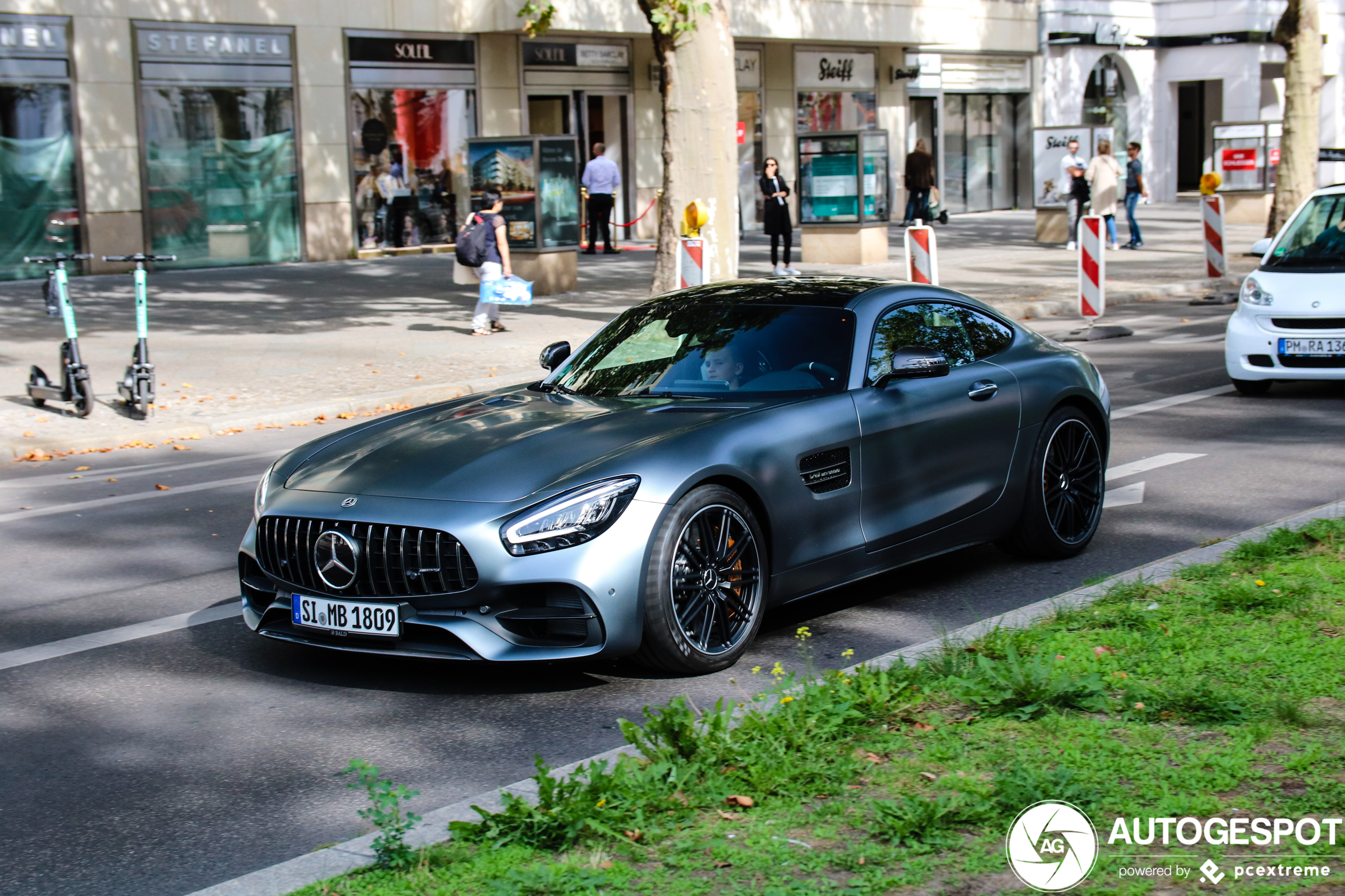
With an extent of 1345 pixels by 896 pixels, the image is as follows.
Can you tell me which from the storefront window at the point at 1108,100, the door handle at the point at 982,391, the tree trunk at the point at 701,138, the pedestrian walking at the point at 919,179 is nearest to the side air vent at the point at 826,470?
the door handle at the point at 982,391

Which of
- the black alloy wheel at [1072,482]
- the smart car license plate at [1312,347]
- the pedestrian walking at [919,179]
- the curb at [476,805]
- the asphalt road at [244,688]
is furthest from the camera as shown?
the pedestrian walking at [919,179]

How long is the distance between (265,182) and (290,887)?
77.4 ft

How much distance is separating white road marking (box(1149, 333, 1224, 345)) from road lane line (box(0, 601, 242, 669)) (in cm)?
1173

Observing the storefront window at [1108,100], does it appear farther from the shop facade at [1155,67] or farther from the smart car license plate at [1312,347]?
the smart car license plate at [1312,347]

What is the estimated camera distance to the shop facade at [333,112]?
76.0 ft

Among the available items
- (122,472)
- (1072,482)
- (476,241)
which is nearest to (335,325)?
(476,241)

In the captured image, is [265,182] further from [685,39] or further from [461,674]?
[461,674]

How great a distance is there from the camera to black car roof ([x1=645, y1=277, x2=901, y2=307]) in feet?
21.6

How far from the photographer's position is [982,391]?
6.71 metres

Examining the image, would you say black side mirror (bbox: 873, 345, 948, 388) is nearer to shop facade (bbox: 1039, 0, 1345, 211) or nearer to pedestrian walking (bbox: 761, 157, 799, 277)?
pedestrian walking (bbox: 761, 157, 799, 277)

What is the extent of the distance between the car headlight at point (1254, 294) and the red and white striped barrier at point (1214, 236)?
31.3 ft

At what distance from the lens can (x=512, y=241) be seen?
830 inches

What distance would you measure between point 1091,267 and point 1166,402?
193 inches

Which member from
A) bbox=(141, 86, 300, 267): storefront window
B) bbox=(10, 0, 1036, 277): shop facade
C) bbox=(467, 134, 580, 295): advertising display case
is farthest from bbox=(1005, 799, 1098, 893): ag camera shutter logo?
bbox=(141, 86, 300, 267): storefront window
